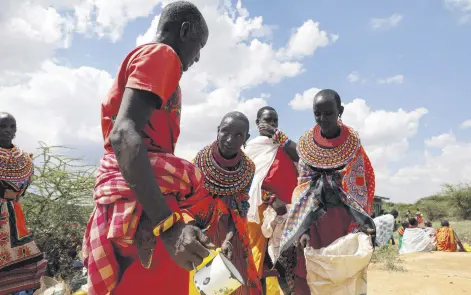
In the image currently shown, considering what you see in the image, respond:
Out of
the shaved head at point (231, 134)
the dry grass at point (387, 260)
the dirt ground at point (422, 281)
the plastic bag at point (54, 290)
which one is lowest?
A: the dirt ground at point (422, 281)

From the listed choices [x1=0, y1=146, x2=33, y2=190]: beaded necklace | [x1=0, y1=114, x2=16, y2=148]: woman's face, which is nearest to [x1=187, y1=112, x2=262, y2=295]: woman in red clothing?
[x1=0, y1=146, x2=33, y2=190]: beaded necklace

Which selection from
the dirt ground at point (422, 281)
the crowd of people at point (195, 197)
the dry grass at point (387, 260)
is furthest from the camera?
the dry grass at point (387, 260)

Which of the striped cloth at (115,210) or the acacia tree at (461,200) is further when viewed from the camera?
the acacia tree at (461,200)

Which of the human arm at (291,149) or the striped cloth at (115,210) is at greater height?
the human arm at (291,149)

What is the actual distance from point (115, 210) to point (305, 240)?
2.88m

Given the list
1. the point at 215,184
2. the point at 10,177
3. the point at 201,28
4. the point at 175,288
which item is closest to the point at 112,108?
the point at 201,28

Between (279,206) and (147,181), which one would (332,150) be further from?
(147,181)

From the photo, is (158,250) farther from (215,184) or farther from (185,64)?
(215,184)

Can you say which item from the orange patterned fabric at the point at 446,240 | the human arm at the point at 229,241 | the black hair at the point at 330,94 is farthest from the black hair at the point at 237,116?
the orange patterned fabric at the point at 446,240

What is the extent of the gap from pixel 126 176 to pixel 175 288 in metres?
0.60

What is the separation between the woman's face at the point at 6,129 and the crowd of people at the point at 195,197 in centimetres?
1

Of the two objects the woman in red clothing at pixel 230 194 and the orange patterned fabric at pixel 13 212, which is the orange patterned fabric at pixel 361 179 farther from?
the orange patterned fabric at pixel 13 212

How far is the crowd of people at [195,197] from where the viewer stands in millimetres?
1500

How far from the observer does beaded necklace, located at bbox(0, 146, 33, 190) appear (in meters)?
4.64
